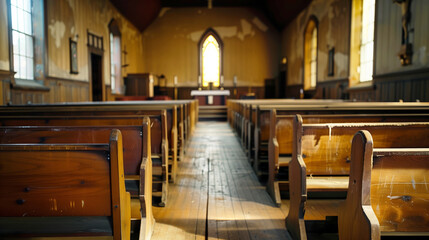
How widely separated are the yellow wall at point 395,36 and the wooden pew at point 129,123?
435 centimetres

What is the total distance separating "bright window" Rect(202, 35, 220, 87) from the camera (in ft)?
45.4

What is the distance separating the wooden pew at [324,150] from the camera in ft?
5.77

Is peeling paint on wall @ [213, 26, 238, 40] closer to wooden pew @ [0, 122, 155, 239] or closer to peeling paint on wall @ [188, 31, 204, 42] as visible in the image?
peeling paint on wall @ [188, 31, 204, 42]

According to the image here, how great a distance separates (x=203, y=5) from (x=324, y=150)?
41.5ft

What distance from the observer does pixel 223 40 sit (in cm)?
1368

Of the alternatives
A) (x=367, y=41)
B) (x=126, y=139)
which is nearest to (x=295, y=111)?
(x=126, y=139)

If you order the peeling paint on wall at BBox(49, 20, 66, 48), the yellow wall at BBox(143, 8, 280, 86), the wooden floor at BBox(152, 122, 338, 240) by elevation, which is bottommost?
the wooden floor at BBox(152, 122, 338, 240)

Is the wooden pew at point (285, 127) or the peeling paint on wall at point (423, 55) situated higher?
the peeling paint on wall at point (423, 55)

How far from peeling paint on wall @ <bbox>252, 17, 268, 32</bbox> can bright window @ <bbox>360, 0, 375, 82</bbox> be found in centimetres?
685

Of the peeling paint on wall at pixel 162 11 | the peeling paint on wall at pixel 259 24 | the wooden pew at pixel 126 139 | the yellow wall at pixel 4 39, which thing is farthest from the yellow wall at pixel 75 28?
the peeling paint on wall at pixel 259 24

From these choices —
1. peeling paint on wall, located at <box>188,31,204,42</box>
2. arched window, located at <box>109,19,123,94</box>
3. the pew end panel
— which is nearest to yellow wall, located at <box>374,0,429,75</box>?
the pew end panel

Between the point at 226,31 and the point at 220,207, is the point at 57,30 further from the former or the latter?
the point at 226,31

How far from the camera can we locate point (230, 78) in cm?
1388

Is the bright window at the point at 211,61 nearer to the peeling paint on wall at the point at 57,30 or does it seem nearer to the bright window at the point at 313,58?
the bright window at the point at 313,58
